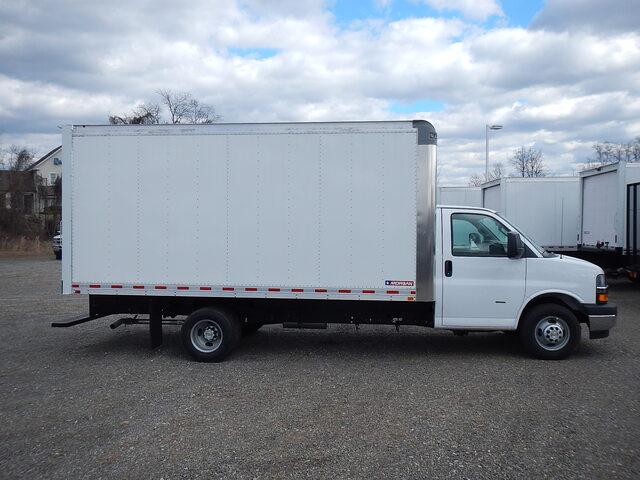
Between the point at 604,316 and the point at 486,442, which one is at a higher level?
the point at 604,316

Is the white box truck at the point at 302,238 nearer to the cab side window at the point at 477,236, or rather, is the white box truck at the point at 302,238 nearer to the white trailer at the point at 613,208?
the cab side window at the point at 477,236

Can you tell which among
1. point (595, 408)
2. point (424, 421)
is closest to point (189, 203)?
point (424, 421)

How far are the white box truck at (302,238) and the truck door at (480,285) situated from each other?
13mm

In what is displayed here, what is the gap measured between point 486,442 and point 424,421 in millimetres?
658

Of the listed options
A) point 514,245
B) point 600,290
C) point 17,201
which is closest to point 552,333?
point 600,290

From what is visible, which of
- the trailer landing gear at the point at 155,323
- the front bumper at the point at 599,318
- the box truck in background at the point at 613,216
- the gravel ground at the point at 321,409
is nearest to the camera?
the gravel ground at the point at 321,409

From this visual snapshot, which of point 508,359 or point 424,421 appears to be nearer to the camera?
point 424,421

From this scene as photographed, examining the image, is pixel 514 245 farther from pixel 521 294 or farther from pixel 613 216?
pixel 613 216

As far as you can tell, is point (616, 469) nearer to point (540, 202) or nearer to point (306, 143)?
point (306, 143)

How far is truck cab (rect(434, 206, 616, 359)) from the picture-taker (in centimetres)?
740

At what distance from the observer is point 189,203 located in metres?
7.44

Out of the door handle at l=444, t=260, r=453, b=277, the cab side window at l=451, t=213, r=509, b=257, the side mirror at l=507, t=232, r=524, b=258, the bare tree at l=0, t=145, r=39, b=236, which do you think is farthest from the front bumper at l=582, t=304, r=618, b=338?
the bare tree at l=0, t=145, r=39, b=236

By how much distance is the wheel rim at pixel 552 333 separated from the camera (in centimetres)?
741

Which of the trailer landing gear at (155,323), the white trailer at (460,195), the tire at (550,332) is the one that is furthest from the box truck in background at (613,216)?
the trailer landing gear at (155,323)
